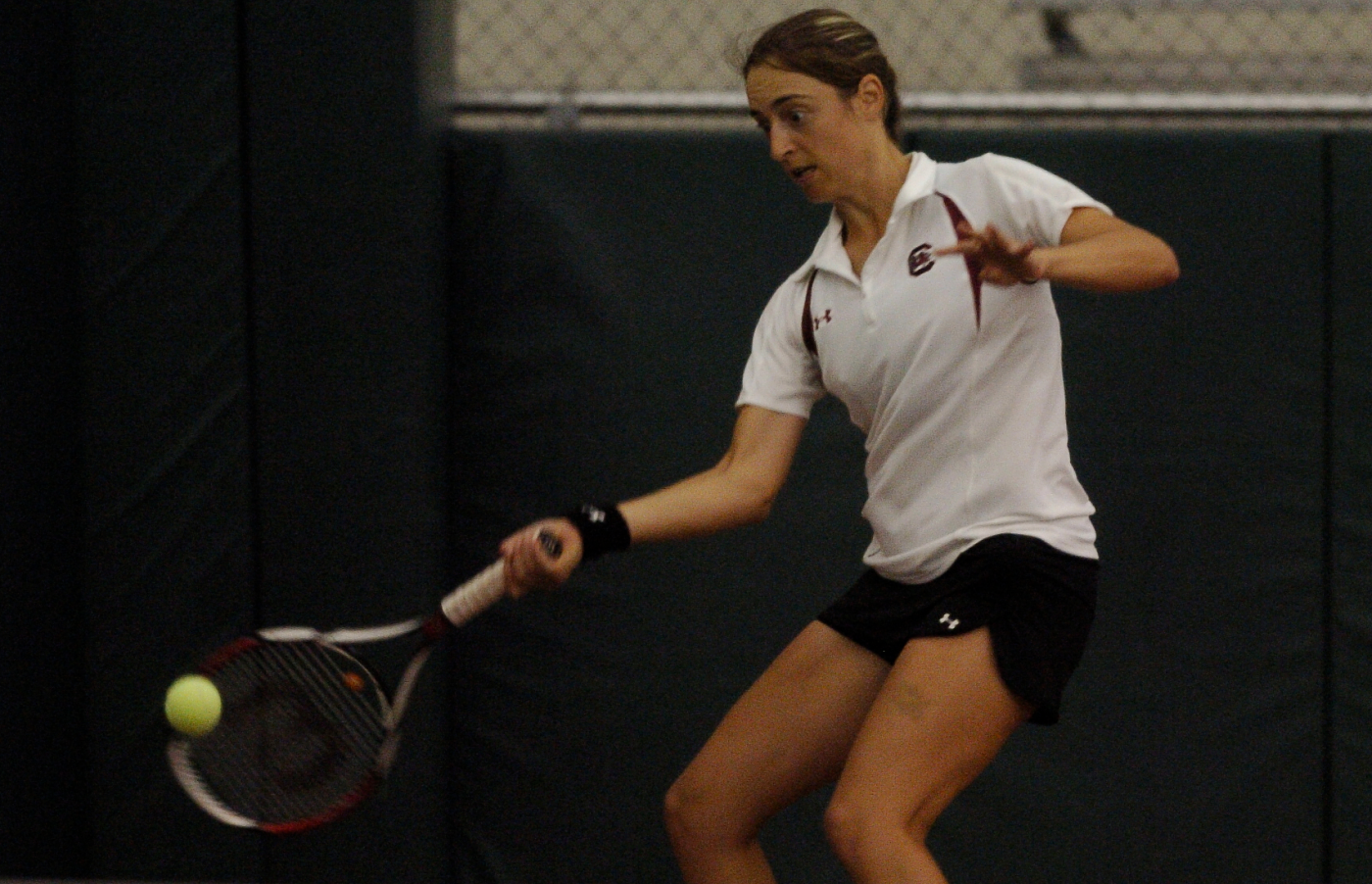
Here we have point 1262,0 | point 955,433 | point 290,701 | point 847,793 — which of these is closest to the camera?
point 847,793

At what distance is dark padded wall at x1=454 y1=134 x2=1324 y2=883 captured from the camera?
4090 mm

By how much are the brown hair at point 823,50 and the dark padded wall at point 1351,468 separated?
1.80m

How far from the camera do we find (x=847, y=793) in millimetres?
2486

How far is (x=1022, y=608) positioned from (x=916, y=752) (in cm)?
29

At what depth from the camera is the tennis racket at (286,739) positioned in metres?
2.78

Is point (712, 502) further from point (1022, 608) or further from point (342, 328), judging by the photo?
point (342, 328)

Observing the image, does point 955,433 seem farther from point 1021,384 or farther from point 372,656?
point 372,656

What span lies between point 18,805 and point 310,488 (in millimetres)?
986

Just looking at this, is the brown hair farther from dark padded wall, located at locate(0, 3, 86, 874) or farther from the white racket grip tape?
dark padded wall, located at locate(0, 3, 86, 874)

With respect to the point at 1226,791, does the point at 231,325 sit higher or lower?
higher

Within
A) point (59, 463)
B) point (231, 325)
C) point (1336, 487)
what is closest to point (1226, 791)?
point (1336, 487)

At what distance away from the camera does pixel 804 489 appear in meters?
4.11

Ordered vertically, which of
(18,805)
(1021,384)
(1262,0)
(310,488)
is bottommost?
(18,805)

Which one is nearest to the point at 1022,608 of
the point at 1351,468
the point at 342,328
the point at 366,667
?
the point at 366,667
